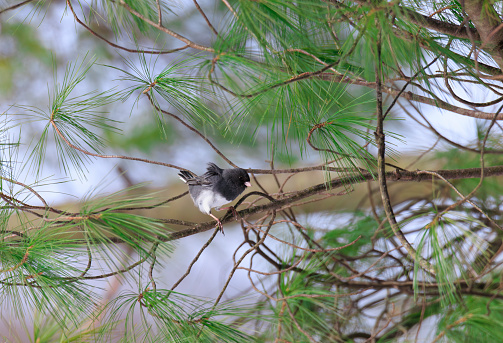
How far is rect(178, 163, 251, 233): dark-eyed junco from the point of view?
3.18 feet

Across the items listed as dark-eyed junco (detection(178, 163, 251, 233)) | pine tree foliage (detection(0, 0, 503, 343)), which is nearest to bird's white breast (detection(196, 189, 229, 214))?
dark-eyed junco (detection(178, 163, 251, 233))

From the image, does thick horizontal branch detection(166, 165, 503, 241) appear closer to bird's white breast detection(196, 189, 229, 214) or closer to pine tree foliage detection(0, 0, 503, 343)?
pine tree foliage detection(0, 0, 503, 343)

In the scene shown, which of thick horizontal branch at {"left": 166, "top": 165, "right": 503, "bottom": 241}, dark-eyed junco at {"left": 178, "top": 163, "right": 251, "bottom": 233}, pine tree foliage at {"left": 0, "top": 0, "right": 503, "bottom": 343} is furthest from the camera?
dark-eyed junco at {"left": 178, "top": 163, "right": 251, "bottom": 233}

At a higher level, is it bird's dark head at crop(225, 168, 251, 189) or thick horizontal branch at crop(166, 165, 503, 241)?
bird's dark head at crop(225, 168, 251, 189)

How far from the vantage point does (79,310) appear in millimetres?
674

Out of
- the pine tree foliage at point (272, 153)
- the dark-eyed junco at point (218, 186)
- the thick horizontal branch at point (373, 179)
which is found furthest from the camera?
the dark-eyed junco at point (218, 186)

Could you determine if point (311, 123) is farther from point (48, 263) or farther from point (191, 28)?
point (191, 28)

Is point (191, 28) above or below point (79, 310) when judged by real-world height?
above

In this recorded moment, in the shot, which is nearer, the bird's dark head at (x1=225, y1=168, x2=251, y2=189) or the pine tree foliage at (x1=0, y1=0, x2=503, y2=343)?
the pine tree foliage at (x1=0, y1=0, x2=503, y2=343)

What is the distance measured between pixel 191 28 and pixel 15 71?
74cm

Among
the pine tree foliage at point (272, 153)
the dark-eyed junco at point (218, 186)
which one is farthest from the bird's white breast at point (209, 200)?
the pine tree foliage at point (272, 153)

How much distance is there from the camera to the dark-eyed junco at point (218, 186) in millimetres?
969

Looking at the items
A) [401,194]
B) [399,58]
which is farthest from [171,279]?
[399,58]

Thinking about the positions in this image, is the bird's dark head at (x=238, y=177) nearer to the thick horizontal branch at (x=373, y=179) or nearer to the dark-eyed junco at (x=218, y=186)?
the dark-eyed junco at (x=218, y=186)
